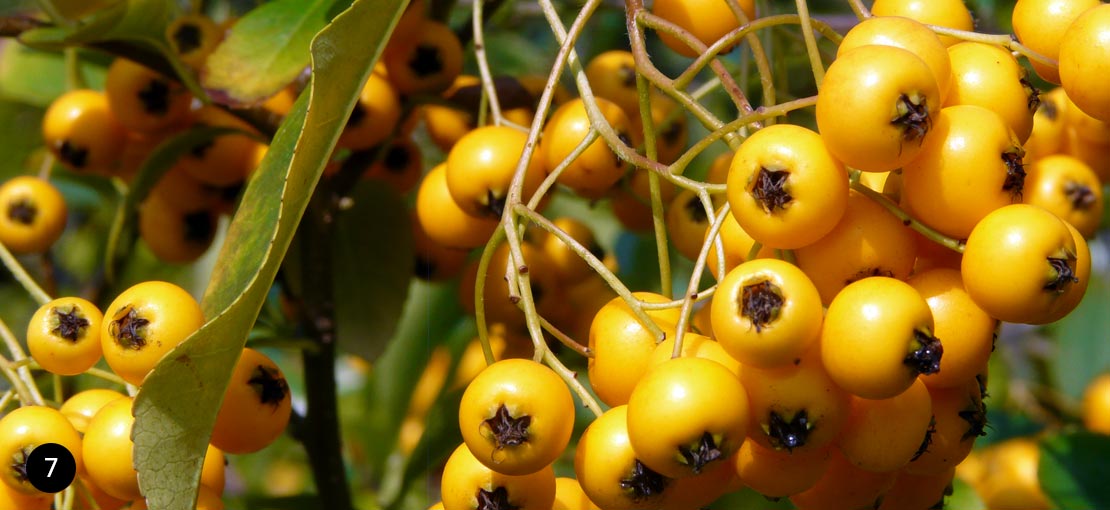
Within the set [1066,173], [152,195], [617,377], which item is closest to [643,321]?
[617,377]

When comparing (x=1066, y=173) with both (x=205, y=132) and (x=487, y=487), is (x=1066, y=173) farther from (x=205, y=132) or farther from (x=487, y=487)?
(x=205, y=132)

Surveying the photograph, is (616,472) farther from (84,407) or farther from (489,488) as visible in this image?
(84,407)

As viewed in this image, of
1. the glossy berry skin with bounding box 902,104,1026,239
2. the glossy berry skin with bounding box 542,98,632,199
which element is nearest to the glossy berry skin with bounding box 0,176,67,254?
the glossy berry skin with bounding box 542,98,632,199

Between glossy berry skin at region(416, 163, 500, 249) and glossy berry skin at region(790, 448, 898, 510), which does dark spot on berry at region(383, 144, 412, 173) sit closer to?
glossy berry skin at region(416, 163, 500, 249)

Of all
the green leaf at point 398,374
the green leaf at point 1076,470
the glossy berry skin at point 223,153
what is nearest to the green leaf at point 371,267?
the glossy berry skin at point 223,153

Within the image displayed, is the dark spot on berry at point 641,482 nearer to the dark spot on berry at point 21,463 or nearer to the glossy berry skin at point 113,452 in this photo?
the glossy berry skin at point 113,452

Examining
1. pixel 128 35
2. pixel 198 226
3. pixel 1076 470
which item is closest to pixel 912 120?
pixel 128 35
